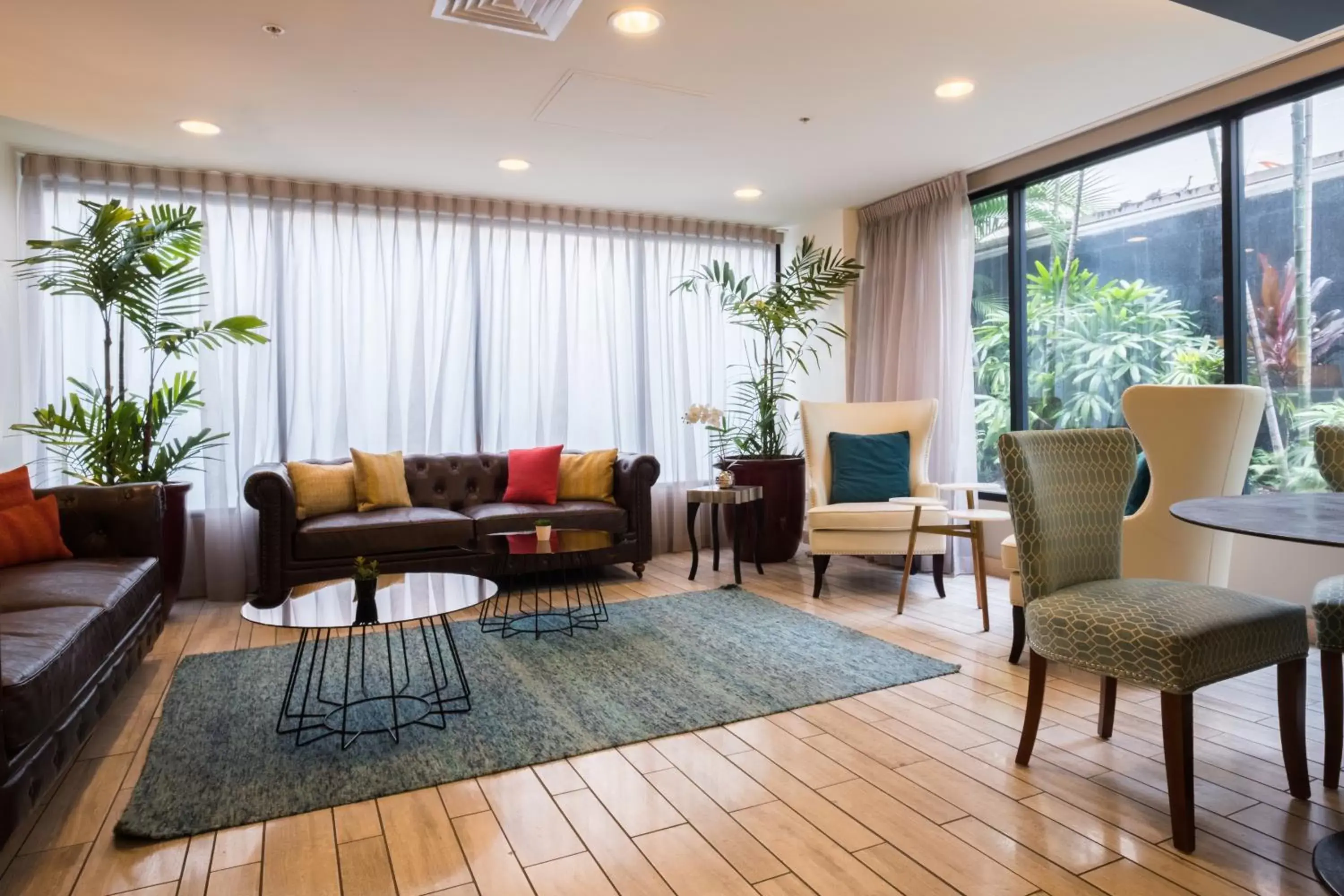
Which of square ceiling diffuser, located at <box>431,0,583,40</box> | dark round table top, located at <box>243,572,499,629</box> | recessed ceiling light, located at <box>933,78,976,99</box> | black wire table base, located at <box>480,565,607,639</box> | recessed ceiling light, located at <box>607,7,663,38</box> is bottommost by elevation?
black wire table base, located at <box>480,565,607,639</box>

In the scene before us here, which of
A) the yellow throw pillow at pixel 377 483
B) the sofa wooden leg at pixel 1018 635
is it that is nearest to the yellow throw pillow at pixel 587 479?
the yellow throw pillow at pixel 377 483

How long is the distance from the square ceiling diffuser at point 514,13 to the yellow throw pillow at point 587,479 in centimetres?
263

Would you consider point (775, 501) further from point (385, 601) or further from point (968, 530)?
point (385, 601)

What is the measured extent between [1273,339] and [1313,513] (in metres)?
2.25

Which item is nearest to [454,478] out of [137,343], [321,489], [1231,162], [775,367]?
[321,489]

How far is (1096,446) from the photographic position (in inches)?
94.7

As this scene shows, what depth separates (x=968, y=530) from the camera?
4.04 m

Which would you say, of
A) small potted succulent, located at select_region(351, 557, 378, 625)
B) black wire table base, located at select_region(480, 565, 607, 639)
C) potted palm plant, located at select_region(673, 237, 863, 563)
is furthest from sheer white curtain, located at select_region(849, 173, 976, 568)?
small potted succulent, located at select_region(351, 557, 378, 625)

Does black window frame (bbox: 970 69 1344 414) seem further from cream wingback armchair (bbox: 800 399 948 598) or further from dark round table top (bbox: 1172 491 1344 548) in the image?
dark round table top (bbox: 1172 491 1344 548)

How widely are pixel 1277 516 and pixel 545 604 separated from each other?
10.6 ft

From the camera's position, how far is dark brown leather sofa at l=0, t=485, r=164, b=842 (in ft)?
5.70

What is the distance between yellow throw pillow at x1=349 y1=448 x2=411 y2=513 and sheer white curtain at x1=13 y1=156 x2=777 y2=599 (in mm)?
358

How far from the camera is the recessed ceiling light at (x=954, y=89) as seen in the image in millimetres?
3402

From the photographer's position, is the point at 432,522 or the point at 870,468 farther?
the point at 870,468
